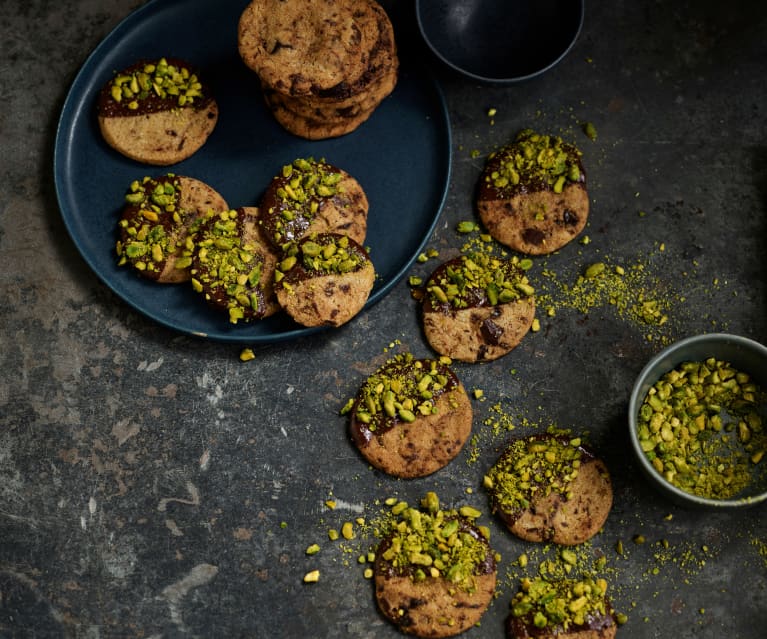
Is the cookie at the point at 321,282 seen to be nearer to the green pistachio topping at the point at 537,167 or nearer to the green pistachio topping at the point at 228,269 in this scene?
the green pistachio topping at the point at 228,269

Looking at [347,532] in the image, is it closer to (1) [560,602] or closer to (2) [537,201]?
(1) [560,602]

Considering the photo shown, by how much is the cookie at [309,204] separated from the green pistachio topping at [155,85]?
360 mm

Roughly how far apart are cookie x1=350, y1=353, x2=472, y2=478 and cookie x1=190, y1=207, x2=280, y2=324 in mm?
406

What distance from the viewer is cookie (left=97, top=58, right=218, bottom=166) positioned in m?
2.27

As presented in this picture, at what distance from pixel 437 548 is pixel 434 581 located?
0.30 feet

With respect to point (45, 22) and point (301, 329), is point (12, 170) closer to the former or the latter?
point (45, 22)

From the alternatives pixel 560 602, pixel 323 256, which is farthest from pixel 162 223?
pixel 560 602

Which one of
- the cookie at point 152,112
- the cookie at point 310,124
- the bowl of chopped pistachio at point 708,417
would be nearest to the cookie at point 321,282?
the cookie at point 310,124

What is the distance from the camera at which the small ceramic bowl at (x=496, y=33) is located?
7.76 feet

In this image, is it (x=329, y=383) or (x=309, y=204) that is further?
(x=329, y=383)

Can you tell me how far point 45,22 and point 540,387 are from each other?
1912 mm

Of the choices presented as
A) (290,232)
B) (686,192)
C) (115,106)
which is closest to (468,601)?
(290,232)

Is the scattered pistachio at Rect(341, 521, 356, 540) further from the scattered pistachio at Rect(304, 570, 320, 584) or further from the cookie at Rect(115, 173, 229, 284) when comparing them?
the cookie at Rect(115, 173, 229, 284)

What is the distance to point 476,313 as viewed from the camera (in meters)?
2.30
